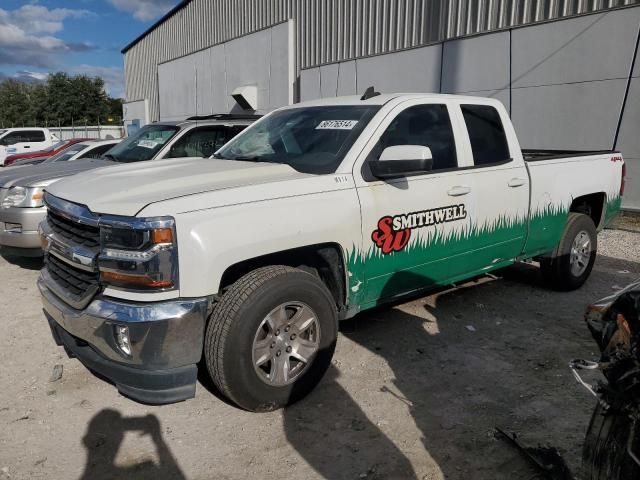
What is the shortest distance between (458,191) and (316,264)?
1.32 meters

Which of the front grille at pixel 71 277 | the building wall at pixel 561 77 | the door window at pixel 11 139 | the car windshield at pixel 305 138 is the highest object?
the building wall at pixel 561 77

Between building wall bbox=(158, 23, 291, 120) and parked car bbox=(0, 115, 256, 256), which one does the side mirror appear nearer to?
parked car bbox=(0, 115, 256, 256)

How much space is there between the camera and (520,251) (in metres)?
4.89

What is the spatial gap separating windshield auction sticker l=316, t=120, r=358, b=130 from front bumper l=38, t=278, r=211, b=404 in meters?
1.71

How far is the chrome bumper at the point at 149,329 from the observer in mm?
2686

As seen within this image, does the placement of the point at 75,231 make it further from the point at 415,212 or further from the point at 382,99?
the point at 382,99

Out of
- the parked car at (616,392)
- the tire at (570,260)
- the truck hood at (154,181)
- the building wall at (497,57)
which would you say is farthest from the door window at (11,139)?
the parked car at (616,392)

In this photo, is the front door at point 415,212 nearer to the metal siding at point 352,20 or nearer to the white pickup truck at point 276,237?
the white pickup truck at point 276,237

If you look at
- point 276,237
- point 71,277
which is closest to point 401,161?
point 276,237

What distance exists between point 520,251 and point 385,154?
83.3 inches

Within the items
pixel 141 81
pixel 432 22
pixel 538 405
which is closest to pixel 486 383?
pixel 538 405

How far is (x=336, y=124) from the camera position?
3949mm

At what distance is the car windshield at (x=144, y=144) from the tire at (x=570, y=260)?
16.4ft

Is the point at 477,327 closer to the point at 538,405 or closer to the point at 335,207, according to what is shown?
the point at 538,405
